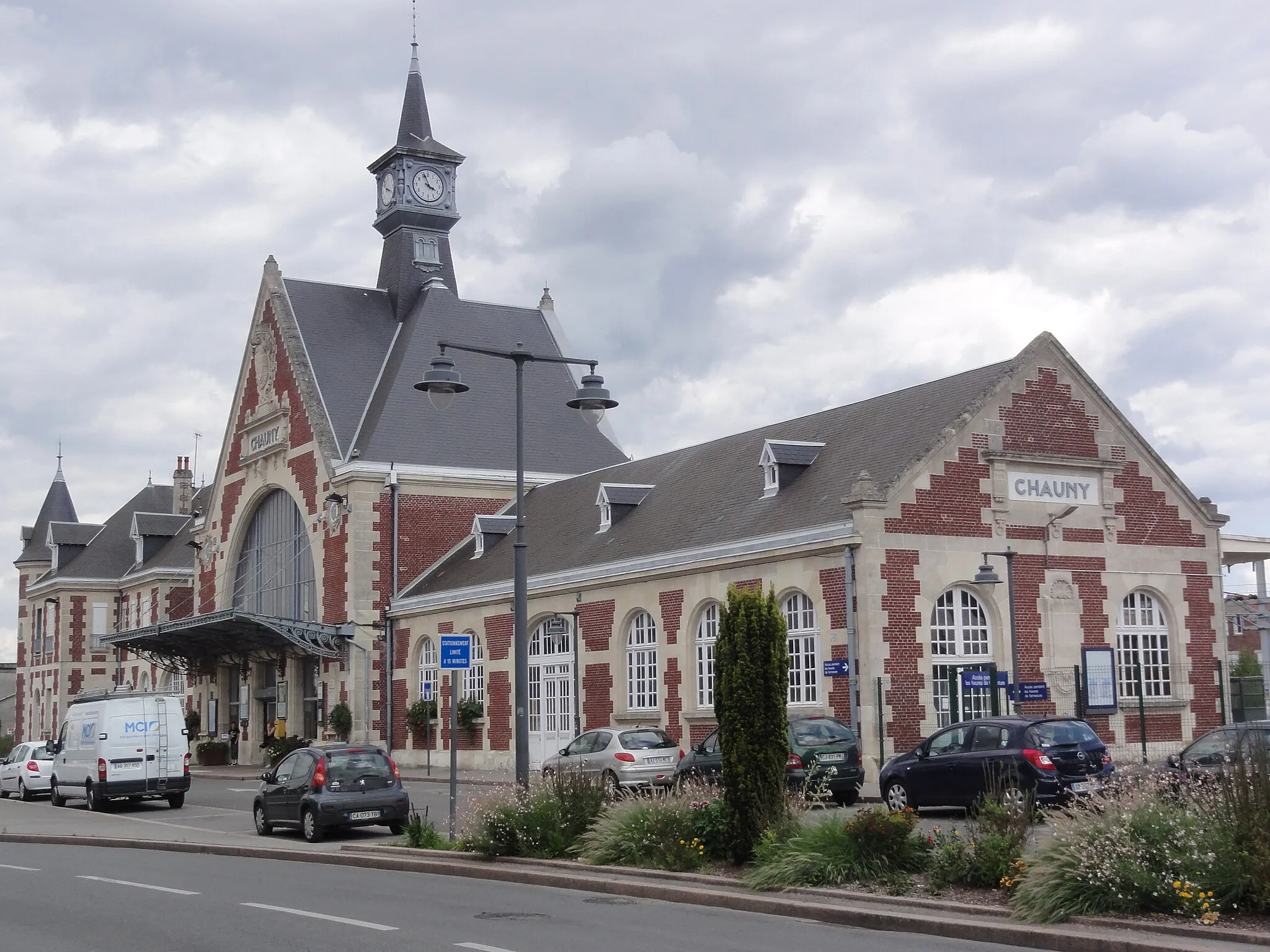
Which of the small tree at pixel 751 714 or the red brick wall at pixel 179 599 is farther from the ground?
the red brick wall at pixel 179 599

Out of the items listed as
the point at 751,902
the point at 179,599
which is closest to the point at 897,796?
the point at 751,902

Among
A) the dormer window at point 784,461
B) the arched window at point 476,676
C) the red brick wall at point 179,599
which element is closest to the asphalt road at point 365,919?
the dormer window at point 784,461

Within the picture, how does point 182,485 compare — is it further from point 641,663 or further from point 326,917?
point 326,917

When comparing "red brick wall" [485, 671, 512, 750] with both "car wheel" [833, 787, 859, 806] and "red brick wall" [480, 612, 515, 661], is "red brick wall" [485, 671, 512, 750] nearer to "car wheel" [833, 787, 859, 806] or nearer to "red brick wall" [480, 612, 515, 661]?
"red brick wall" [480, 612, 515, 661]

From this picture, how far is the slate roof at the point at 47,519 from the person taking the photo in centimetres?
7412

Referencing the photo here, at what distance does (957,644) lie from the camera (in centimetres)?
2772

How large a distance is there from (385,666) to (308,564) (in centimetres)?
574

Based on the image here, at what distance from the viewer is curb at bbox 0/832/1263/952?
10.2 m

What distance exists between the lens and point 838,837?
13.3 meters

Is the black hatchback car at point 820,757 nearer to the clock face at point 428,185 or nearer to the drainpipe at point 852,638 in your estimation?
the drainpipe at point 852,638

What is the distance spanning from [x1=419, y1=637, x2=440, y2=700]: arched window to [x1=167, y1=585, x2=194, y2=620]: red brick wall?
86.6 feet

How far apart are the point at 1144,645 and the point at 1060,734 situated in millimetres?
11723

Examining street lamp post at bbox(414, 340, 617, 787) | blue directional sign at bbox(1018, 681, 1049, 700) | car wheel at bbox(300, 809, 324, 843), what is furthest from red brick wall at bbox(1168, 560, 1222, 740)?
car wheel at bbox(300, 809, 324, 843)

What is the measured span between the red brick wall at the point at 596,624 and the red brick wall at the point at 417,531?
10170mm
